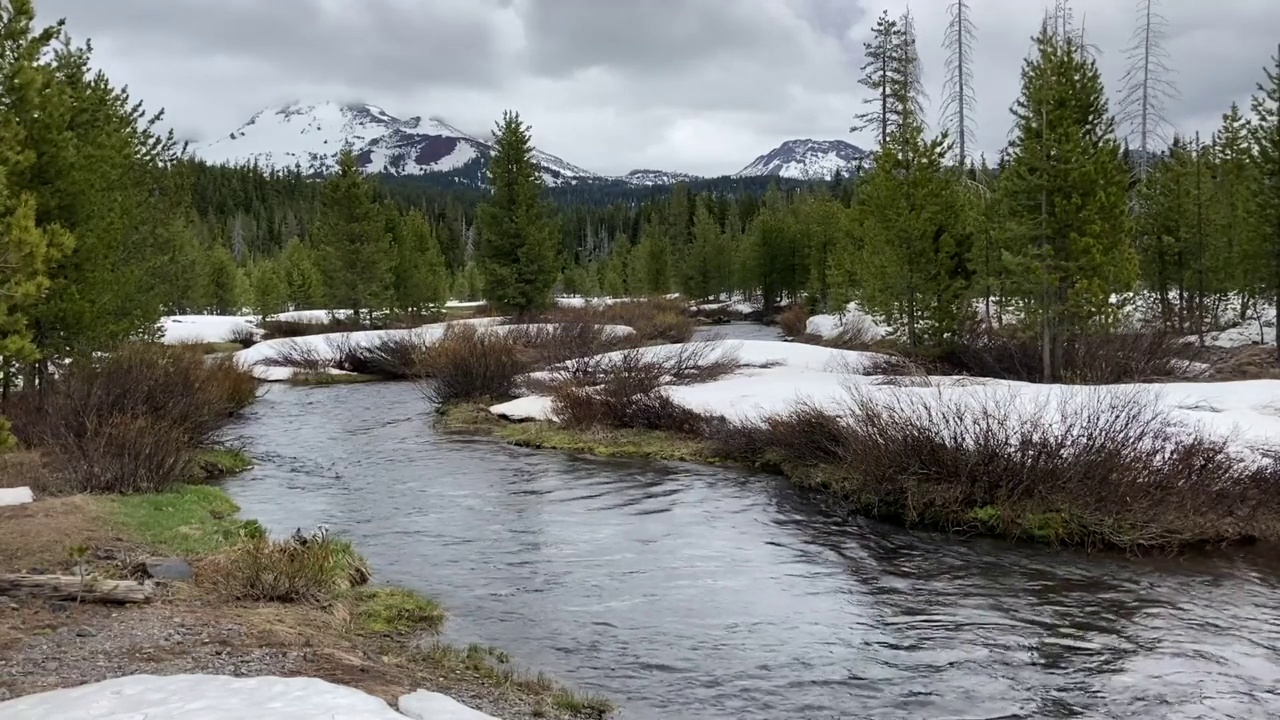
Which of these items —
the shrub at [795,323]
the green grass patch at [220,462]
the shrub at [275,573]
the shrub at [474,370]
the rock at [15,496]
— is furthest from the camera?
the shrub at [795,323]

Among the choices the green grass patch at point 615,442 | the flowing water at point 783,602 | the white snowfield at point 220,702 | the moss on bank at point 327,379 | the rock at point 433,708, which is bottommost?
the flowing water at point 783,602

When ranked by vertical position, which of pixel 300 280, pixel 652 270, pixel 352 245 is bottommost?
pixel 300 280

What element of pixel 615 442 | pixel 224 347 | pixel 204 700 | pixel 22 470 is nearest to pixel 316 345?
pixel 224 347

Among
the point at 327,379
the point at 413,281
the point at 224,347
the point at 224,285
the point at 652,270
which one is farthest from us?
the point at 652,270

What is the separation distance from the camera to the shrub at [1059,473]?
12.7 metres

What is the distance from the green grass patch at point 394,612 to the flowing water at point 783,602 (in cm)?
26

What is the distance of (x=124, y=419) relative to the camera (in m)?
14.6

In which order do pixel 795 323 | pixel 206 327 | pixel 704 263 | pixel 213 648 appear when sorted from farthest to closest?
pixel 704 263 → pixel 795 323 → pixel 206 327 → pixel 213 648

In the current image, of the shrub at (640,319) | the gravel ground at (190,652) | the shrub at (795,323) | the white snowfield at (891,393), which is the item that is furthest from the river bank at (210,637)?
the shrub at (795,323)

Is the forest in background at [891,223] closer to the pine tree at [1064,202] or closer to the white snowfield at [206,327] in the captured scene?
the pine tree at [1064,202]

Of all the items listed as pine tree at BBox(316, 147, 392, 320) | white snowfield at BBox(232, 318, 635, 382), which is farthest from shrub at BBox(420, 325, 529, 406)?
pine tree at BBox(316, 147, 392, 320)

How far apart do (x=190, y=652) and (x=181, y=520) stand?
18.1 ft

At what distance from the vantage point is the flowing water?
26.3 ft

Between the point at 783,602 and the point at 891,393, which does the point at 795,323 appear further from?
the point at 783,602
